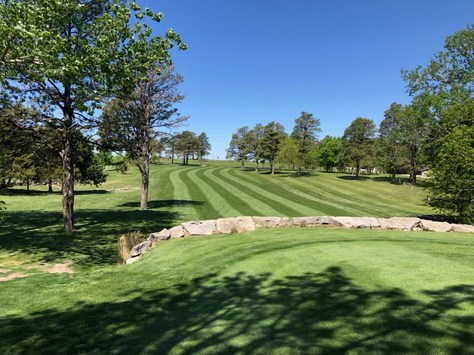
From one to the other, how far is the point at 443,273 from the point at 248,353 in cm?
506

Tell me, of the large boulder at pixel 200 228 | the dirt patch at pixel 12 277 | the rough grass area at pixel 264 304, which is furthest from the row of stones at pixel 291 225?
the dirt patch at pixel 12 277

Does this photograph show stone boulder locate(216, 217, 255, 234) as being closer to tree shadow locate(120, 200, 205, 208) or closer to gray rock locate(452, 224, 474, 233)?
gray rock locate(452, 224, 474, 233)

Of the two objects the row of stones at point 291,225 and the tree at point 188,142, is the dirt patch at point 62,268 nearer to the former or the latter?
the row of stones at point 291,225

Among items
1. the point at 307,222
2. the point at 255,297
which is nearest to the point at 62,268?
the point at 255,297

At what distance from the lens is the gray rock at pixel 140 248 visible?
12.9m

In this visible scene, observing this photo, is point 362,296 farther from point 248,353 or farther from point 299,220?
point 299,220

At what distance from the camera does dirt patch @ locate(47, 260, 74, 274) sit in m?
12.0

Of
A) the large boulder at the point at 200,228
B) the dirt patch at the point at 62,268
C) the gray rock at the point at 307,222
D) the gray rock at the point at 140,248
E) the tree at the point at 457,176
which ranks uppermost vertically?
the tree at the point at 457,176

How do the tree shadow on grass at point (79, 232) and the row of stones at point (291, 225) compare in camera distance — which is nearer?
the tree shadow on grass at point (79, 232)

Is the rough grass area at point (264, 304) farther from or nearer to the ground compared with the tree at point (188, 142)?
nearer to the ground

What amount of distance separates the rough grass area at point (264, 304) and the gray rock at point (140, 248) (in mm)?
1577

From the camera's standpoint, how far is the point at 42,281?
10.5 meters

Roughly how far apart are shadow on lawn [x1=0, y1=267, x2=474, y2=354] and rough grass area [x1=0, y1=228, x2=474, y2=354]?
2 cm

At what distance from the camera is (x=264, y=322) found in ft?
19.2
